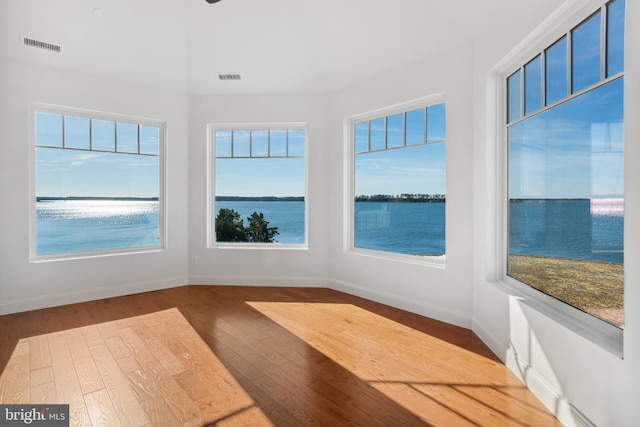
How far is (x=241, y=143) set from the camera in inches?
201

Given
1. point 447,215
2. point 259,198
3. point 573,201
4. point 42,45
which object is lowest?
point 447,215

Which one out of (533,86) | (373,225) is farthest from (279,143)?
(533,86)

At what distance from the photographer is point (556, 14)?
7.13 feet

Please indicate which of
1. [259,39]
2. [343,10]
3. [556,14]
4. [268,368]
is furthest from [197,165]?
[556,14]

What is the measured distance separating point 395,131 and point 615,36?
2499 mm

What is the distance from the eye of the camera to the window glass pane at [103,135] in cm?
445

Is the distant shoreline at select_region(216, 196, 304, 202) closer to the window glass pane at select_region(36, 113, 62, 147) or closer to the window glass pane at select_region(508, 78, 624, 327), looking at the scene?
the window glass pane at select_region(36, 113, 62, 147)

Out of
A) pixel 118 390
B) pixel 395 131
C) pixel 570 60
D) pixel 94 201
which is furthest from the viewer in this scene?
pixel 94 201

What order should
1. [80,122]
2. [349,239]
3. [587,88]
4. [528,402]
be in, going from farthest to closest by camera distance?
[349,239]
[80,122]
[528,402]
[587,88]

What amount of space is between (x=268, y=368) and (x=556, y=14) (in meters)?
3.13

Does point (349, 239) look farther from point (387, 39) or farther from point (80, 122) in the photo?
point (80, 122)

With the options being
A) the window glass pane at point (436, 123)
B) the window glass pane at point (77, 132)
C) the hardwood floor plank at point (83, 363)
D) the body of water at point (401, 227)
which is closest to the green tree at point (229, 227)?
the body of water at point (401, 227)

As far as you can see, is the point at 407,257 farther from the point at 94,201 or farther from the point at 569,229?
the point at 94,201

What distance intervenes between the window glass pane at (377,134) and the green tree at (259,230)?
1.96 metres
